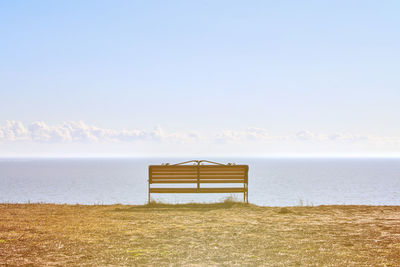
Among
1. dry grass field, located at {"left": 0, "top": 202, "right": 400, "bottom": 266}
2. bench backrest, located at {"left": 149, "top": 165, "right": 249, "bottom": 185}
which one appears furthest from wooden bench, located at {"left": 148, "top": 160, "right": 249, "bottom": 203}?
dry grass field, located at {"left": 0, "top": 202, "right": 400, "bottom": 266}

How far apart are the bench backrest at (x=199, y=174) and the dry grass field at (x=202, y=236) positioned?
6.62 feet

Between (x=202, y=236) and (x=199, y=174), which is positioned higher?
(x=199, y=174)

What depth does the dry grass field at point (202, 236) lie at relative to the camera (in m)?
7.18

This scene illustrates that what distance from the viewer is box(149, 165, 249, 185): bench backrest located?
15.4 meters

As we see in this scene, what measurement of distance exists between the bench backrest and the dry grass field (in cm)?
202

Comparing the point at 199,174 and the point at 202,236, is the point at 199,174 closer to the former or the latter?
the point at 199,174

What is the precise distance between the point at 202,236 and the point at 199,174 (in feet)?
21.6

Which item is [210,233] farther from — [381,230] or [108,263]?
[381,230]

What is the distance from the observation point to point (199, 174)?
15.6m

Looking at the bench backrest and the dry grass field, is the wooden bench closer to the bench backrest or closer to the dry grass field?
the bench backrest

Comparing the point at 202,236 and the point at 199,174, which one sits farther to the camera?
the point at 199,174

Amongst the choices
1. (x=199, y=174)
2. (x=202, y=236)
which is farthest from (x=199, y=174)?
(x=202, y=236)

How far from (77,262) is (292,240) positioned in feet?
13.8

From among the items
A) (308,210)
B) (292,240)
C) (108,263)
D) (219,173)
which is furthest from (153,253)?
(219,173)
